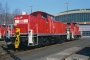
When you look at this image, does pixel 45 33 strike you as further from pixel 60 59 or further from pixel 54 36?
pixel 60 59

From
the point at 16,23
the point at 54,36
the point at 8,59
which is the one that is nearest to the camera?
the point at 8,59

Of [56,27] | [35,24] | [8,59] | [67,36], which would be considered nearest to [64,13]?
[67,36]

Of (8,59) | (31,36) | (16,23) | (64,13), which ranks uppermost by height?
(64,13)

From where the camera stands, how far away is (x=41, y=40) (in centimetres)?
1838

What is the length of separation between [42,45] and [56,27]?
487cm

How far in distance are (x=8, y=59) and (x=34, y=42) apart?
5.27m

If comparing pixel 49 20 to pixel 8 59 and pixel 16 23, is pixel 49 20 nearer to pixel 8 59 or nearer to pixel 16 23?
pixel 16 23

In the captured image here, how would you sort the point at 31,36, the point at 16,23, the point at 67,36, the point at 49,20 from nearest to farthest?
the point at 31,36, the point at 16,23, the point at 49,20, the point at 67,36

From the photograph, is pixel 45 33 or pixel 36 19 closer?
pixel 36 19

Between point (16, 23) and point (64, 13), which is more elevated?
point (64, 13)

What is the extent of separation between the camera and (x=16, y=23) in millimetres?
17562

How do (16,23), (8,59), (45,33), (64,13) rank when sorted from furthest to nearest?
(64,13) < (45,33) < (16,23) < (8,59)

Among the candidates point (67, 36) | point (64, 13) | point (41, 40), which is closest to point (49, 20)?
point (41, 40)

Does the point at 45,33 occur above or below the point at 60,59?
above
